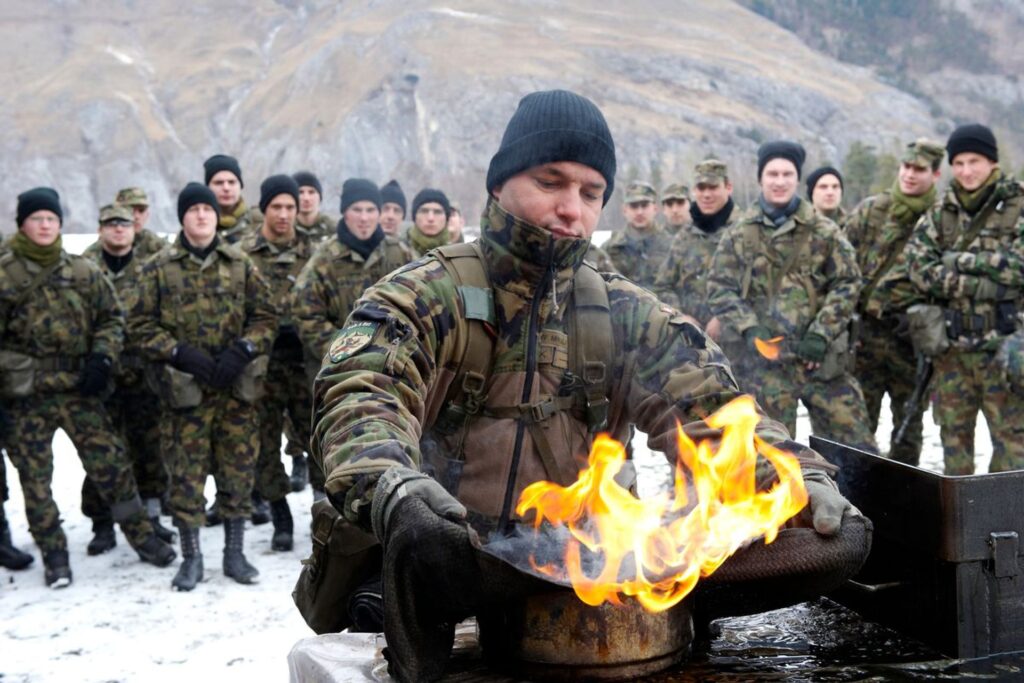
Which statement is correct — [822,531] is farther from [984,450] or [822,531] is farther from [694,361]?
[984,450]

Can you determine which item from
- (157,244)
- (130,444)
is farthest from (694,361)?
(157,244)

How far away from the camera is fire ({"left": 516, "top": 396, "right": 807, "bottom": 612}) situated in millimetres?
2234

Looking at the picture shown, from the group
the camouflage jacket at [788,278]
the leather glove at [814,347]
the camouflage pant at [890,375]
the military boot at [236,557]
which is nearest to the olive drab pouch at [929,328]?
the camouflage jacket at [788,278]

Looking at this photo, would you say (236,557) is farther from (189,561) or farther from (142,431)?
(142,431)

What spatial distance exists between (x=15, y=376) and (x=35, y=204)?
1.09 meters

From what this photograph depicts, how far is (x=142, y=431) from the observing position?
7.95 m

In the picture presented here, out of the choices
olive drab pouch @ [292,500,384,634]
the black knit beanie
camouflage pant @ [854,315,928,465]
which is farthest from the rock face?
olive drab pouch @ [292,500,384,634]

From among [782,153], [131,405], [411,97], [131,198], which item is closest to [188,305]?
[131,405]

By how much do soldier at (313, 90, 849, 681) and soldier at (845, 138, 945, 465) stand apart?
5447 mm

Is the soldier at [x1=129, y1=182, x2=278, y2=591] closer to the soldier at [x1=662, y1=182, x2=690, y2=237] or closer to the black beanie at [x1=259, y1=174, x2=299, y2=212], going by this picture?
the black beanie at [x1=259, y1=174, x2=299, y2=212]

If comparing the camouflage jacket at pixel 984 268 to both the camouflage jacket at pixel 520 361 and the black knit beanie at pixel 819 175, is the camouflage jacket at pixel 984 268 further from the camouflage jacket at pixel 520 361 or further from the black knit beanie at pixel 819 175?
the camouflage jacket at pixel 520 361

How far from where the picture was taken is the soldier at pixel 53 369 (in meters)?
6.64

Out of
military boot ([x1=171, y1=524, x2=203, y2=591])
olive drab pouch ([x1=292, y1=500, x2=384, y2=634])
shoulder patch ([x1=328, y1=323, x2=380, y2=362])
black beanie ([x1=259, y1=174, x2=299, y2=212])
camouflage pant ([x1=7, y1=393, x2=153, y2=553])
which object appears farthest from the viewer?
black beanie ([x1=259, y1=174, x2=299, y2=212])

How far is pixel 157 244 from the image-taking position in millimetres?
8930
